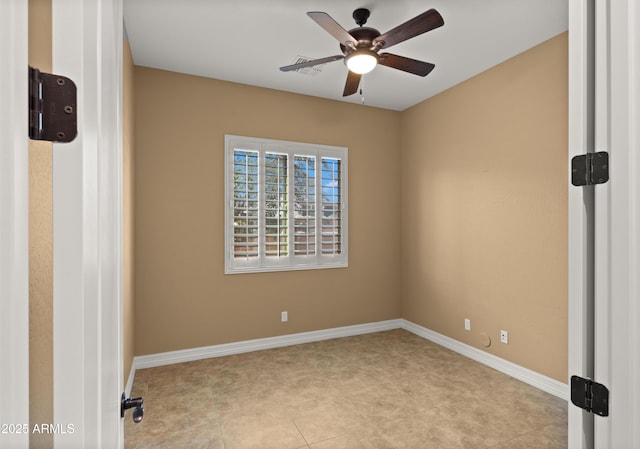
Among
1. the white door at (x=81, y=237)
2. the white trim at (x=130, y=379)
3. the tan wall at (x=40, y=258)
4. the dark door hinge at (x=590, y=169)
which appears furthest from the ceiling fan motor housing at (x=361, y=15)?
the white trim at (x=130, y=379)

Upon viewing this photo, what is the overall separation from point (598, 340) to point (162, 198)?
11.7ft

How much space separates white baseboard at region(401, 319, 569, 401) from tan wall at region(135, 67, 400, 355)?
84 cm

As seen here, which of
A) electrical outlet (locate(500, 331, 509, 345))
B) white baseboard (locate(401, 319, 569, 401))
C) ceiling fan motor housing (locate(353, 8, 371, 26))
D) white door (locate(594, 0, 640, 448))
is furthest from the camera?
electrical outlet (locate(500, 331, 509, 345))

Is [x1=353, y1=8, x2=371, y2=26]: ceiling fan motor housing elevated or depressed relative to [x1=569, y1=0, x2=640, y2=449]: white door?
elevated

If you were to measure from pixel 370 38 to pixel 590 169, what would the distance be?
6.14ft

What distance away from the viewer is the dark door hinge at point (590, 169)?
3.17 feet

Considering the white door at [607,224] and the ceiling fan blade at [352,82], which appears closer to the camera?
the white door at [607,224]

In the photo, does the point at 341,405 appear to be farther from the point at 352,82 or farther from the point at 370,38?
the point at 370,38

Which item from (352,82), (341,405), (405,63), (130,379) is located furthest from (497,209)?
(130,379)

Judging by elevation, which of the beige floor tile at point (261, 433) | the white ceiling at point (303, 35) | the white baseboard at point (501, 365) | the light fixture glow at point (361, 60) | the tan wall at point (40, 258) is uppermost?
the white ceiling at point (303, 35)

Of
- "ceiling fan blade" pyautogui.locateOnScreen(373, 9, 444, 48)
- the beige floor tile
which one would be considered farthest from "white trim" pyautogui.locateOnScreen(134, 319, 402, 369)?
"ceiling fan blade" pyautogui.locateOnScreen(373, 9, 444, 48)

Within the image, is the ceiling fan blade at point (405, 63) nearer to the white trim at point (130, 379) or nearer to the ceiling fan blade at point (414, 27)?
the ceiling fan blade at point (414, 27)

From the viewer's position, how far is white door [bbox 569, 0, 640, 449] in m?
0.91
